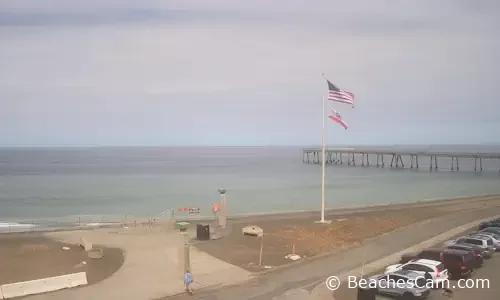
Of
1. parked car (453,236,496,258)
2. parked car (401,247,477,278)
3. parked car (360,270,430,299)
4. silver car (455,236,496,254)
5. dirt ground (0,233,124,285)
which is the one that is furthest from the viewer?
silver car (455,236,496,254)

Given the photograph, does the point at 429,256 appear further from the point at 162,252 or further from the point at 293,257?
the point at 162,252

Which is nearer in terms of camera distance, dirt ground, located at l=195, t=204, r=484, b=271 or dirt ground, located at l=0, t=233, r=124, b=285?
dirt ground, located at l=0, t=233, r=124, b=285

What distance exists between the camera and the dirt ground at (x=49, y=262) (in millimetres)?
19427

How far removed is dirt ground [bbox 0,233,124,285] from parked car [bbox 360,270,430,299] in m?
10.2

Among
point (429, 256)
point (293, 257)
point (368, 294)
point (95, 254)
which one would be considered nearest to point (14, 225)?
point (95, 254)

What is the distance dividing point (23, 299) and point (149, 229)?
13.7m

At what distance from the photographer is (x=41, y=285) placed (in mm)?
17078

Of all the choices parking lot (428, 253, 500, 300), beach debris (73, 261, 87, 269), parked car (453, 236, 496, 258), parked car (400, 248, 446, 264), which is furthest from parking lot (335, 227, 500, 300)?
beach debris (73, 261, 87, 269)

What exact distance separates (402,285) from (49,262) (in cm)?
1496

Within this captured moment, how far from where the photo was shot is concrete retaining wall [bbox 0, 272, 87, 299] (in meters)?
16.5

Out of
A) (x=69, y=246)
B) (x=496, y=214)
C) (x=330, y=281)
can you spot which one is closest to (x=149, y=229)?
(x=69, y=246)

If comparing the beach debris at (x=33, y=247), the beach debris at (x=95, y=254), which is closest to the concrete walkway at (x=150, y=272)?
the beach debris at (x=95, y=254)

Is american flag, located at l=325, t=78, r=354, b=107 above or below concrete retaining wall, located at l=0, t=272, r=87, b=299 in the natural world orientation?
above

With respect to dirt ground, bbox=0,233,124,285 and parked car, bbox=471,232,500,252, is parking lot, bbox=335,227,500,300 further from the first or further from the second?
dirt ground, bbox=0,233,124,285
